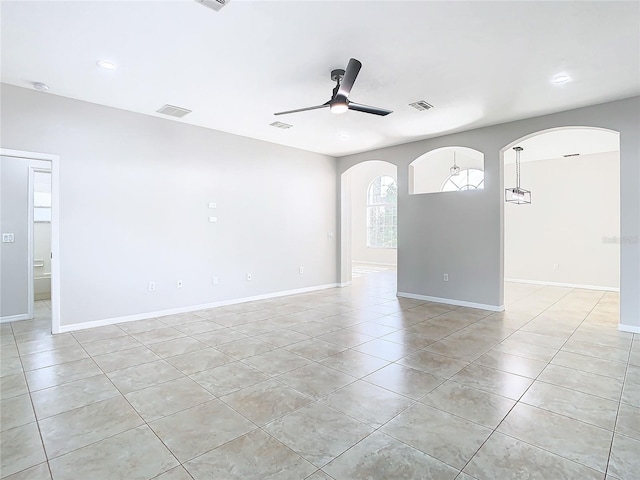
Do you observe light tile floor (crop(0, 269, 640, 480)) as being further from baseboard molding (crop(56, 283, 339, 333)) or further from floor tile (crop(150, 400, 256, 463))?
baseboard molding (crop(56, 283, 339, 333))

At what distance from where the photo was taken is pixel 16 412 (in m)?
2.37

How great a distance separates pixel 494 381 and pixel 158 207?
15.2 feet

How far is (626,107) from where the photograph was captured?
13.7 ft

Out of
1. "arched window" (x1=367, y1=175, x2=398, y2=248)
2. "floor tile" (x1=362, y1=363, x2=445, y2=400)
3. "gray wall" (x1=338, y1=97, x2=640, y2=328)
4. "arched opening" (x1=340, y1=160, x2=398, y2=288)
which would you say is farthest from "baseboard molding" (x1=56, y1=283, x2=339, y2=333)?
"arched window" (x1=367, y1=175, x2=398, y2=248)

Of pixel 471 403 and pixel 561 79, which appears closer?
pixel 471 403

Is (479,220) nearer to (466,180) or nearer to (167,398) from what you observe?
(466,180)

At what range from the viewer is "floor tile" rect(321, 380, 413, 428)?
2311mm

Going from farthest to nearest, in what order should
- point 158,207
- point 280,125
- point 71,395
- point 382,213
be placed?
point 382,213 → point 280,125 → point 158,207 → point 71,395

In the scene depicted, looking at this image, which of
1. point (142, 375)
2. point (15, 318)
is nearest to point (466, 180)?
point (142, 375)

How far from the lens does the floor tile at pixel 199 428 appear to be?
1.98m

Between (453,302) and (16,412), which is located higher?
(453,302)

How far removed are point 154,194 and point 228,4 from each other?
3.18 metres

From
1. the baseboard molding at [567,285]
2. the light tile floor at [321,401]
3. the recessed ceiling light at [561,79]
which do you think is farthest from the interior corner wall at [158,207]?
the baseboard molding at [567,285]

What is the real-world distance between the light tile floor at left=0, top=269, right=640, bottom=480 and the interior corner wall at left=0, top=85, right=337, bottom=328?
673mm
